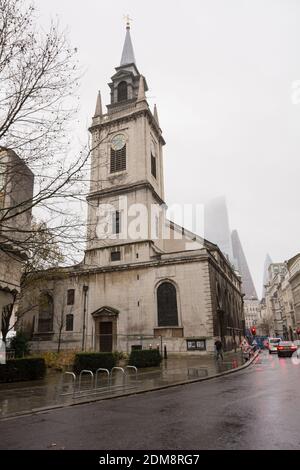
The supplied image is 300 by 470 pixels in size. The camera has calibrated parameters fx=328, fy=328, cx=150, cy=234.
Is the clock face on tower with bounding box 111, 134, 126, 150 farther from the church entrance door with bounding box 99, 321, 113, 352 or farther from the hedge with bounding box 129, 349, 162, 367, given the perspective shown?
the hedge with bounding box 129, 349, 162, 367

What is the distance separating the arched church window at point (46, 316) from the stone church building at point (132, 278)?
0.35 feet

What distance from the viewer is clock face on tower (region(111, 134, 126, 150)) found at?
38750 mm

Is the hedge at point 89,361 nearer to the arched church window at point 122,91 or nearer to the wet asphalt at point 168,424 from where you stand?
the wet asphalt at point 168,424

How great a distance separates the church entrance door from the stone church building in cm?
9

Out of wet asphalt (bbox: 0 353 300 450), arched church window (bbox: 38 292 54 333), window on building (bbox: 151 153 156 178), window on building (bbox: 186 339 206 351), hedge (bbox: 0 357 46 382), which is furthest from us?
window on building (bbox: 151 153 156 178)

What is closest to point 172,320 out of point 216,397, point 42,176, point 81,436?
point 216,397

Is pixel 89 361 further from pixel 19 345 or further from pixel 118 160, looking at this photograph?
pixel 118 160

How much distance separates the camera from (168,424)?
21.5 ft

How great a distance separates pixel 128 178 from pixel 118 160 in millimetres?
3143

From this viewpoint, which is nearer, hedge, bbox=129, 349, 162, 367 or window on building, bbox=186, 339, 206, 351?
hedge, bbox=129, 349, 162, 367

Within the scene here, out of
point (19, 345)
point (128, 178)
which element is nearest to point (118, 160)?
point (128, 178)

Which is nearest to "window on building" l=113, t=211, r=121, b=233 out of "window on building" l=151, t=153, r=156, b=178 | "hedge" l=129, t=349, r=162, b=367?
"window on building" l=151, t=153, r=156, b=178
